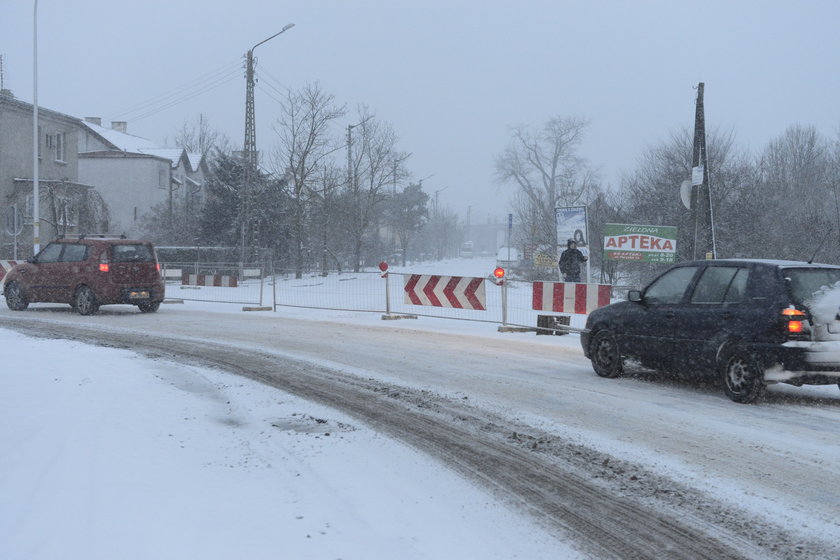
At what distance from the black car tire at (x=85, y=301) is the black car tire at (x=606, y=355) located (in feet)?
39.9

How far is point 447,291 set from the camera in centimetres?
1744

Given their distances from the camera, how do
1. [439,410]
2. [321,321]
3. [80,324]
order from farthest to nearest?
[321,321]
[80,324]
[439,410]

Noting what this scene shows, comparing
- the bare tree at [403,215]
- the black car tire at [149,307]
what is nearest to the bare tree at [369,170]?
the bare tree at [403,215]

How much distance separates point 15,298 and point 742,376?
56.3 ft

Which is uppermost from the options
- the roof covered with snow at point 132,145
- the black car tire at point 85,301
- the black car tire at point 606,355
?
the roof covered with snow at point 132,145

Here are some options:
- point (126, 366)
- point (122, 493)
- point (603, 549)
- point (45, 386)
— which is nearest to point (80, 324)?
point (126, 366)

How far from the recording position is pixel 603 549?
3.97m

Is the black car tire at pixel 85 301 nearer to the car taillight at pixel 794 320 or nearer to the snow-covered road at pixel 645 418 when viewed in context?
the snow-covered road at pixel 645 418

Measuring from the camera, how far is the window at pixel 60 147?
1656 inches

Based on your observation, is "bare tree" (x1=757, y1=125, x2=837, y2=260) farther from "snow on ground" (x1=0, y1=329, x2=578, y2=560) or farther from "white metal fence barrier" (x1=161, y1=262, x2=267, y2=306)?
"snow on ground" (x1=0, y1=329, x2=578, y2=560)

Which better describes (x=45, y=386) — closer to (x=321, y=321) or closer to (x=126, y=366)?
(x=126, y=366)

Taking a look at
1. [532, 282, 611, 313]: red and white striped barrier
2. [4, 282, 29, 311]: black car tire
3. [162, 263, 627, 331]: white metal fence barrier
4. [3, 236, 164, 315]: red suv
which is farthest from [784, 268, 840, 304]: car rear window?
[4, 282, 29, 311]: black car tire

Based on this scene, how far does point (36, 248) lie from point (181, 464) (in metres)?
27.3

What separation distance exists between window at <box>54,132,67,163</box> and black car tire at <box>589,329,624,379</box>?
3938 centimetres
